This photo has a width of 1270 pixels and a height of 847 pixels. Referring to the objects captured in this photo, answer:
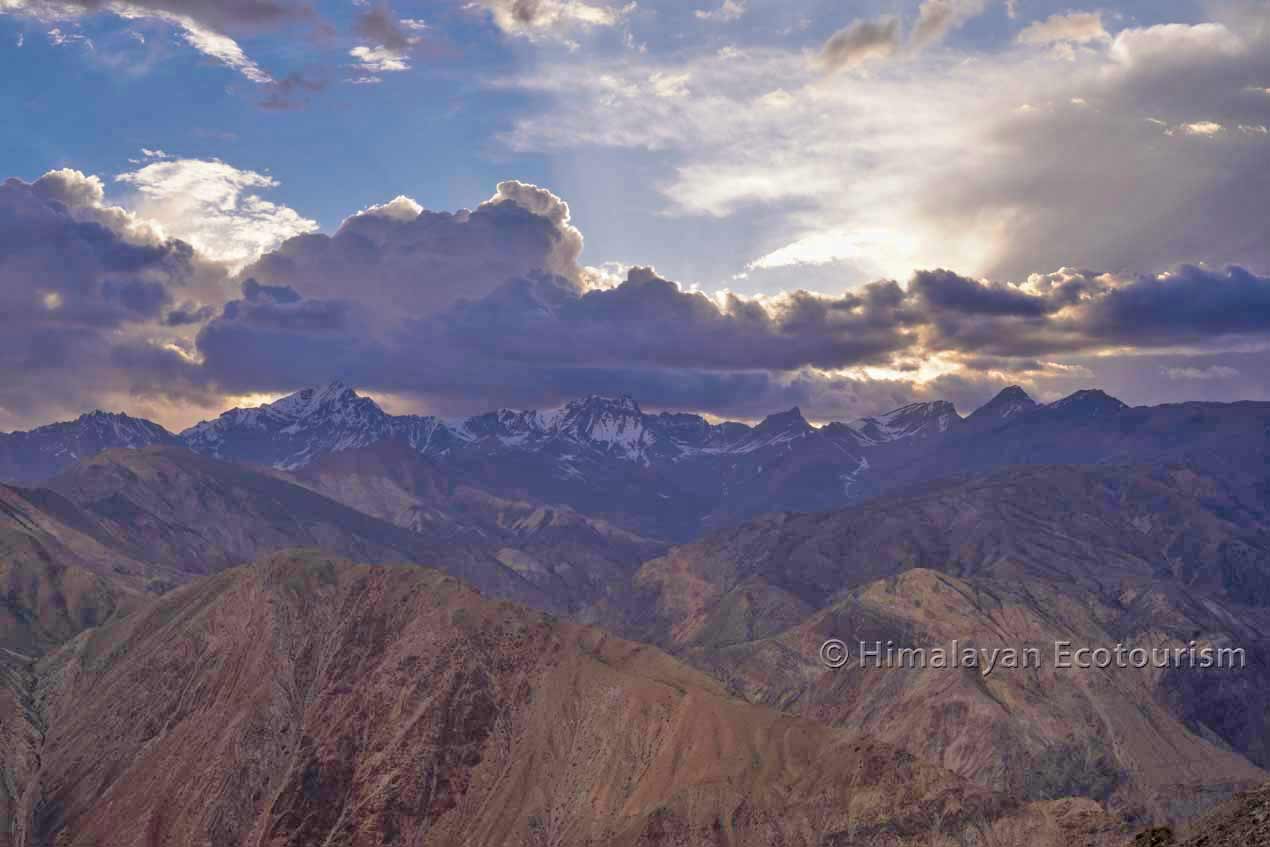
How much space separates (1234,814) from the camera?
88.8 meters

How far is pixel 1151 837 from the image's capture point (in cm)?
9306

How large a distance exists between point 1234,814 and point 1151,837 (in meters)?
6.75
